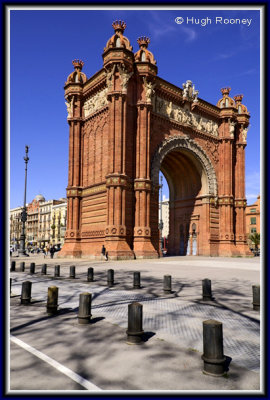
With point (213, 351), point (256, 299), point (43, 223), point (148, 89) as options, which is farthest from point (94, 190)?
point (43, 223)

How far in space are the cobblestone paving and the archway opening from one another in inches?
1175

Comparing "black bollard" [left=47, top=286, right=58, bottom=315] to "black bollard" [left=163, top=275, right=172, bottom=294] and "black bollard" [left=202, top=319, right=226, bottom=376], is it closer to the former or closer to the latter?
"black bollard" [left=163, top=275, right=172, bottom=294]

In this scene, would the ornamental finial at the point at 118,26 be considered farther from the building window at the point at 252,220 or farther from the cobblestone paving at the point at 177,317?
the building window at the point at 252,220

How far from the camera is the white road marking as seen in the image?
4113 mm

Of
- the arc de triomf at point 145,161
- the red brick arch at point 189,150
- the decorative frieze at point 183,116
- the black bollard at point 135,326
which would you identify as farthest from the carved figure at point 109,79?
the black bollard at point 135,326

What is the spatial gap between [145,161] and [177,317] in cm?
2411

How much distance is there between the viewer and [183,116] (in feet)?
125

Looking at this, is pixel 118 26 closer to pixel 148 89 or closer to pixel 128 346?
pixel 148 89

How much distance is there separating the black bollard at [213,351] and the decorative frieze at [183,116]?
31974 mm

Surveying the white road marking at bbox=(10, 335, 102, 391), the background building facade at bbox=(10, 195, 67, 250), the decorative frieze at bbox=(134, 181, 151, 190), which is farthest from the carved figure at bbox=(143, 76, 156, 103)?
the background building facade at bbox=(10, 195, 67, 250)
